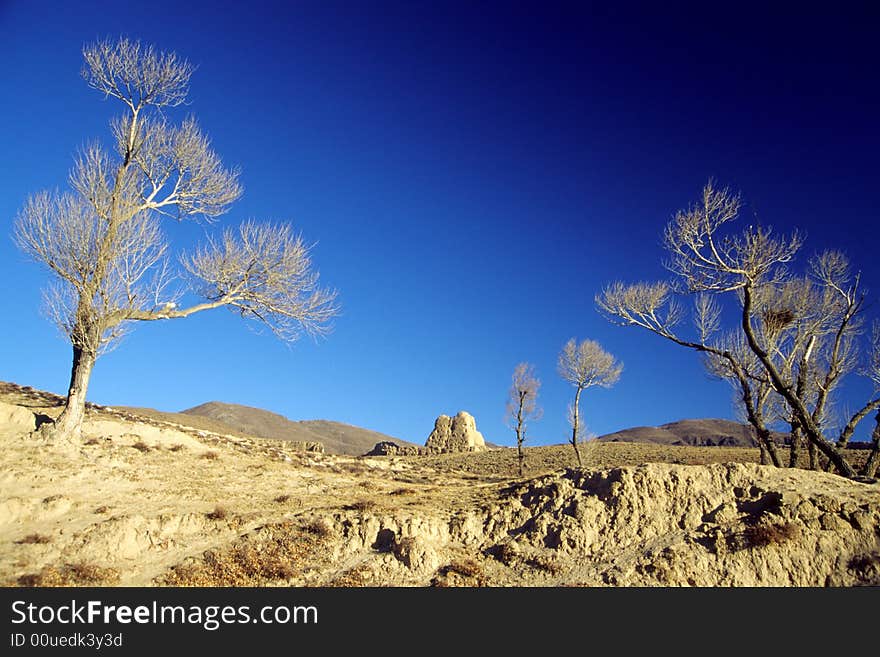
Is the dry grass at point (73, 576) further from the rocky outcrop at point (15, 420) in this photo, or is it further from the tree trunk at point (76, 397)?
the rocky outcrop at point (15, 420)

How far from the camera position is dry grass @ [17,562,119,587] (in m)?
10.6

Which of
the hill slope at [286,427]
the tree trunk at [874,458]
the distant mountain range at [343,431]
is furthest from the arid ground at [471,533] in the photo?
the hill slope at [286,427]

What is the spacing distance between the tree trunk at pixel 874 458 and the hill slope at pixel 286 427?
11169 cm

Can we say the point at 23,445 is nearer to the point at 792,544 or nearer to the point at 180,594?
the point at 180,594

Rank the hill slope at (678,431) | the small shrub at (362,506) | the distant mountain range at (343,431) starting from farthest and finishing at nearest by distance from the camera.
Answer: the hill slope at (678,431) → the distant mountain range at (343,431) → the small shrub at (362,506)

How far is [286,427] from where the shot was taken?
146 meters

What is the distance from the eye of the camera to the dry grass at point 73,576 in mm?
10633

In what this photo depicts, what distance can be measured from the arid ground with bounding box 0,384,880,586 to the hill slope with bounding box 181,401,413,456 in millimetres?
111169

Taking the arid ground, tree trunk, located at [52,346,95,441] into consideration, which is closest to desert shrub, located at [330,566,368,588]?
the arid ground

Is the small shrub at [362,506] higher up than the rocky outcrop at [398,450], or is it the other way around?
the rocky outcrop at [398,450]

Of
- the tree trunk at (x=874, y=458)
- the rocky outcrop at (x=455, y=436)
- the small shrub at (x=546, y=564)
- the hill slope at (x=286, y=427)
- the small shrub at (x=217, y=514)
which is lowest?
the small shrub at (x=546, y=564)

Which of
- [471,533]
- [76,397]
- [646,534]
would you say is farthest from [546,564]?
[76,397]

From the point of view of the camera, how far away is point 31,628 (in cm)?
877

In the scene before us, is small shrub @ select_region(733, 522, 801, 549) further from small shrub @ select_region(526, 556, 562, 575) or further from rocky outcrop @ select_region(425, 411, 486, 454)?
rocky outcrop @ select_region(425, 411, 486, 454)
